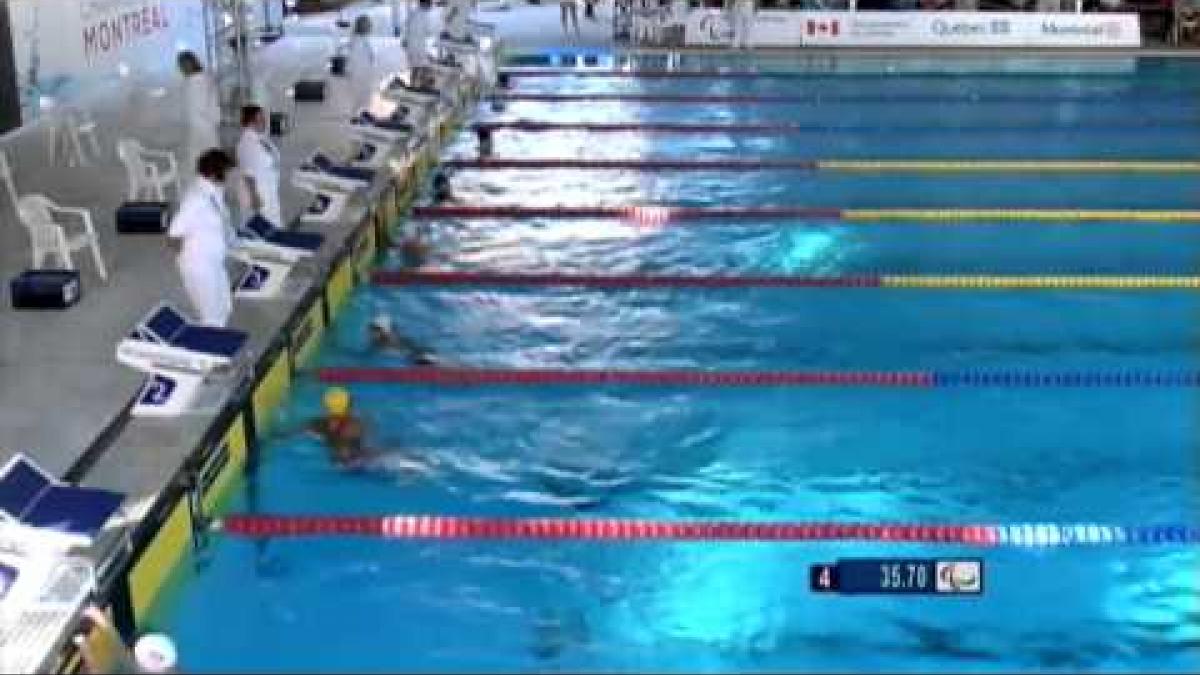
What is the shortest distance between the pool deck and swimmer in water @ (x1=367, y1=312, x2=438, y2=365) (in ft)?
1.37

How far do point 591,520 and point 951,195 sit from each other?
6.05 m

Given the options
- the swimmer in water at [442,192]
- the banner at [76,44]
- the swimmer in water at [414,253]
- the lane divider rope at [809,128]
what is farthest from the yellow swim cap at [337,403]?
the lane divider rope at [809,128]

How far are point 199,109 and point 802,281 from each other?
3.92 metres

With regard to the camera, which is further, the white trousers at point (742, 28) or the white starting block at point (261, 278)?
the white trousers at point (742, 28)

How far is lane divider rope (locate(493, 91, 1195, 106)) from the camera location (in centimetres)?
1514

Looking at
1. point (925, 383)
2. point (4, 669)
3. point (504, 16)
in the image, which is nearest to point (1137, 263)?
point (925, 383)

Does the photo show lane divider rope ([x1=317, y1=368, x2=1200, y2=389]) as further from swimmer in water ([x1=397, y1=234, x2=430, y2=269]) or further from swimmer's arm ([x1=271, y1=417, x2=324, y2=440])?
swimmer in water ([x1=397, y1=234, x2=430, y2=269])

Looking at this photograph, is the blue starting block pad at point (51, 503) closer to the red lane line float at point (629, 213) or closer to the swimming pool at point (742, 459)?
the swimming pool at point (742, 459)

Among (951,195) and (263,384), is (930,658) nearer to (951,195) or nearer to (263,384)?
(263,384)

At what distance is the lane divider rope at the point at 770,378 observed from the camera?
726 cm

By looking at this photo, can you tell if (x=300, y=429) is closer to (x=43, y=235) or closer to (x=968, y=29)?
(x=43, y=235)

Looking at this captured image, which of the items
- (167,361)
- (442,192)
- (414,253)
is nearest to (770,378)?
(167,361)

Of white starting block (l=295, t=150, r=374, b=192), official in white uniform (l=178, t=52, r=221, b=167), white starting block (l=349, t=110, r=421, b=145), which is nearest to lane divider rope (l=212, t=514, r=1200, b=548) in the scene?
white starting block (l=295, t=150, r=374, b=192)

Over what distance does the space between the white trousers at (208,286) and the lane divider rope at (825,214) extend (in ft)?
12.2
